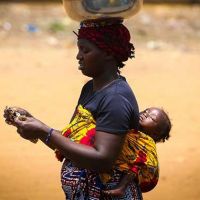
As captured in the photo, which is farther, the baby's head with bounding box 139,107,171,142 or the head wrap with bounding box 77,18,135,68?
the baby's head with bounding box 139,107,171,142

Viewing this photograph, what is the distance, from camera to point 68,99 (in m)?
9.79

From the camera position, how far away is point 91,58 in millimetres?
Answer: 2922

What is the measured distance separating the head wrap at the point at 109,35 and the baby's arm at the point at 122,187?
566 mm

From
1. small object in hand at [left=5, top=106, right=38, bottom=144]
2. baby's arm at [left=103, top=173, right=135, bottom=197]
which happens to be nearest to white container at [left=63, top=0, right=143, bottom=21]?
small object in hand at [left=5, top=106, right=38, bottom=144]

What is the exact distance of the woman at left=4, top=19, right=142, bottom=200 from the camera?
9.20 feet

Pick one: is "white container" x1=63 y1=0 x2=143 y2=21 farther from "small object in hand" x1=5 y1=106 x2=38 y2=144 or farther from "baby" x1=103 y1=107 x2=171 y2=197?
"baby" x1=103 y1=107 x2=171 y2=197

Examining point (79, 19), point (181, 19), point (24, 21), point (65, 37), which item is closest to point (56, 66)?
point (65, 37)

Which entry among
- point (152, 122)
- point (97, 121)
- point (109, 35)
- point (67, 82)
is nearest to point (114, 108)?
Answer: point (97, 121)

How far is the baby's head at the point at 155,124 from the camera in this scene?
136 inches

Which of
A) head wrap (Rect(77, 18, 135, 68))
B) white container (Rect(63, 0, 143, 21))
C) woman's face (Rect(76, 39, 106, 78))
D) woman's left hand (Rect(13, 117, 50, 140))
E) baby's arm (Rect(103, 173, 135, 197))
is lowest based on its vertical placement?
baby's arm (Rect(103, 173, 135, 197))

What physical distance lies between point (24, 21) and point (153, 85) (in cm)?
625

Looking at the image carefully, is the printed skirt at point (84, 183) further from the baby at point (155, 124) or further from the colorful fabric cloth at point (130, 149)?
the baby at point (155, 124)

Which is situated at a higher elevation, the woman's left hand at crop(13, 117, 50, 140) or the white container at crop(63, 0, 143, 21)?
the white container at crop(63, 0, 143, 21)

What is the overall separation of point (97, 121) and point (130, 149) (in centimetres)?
29
